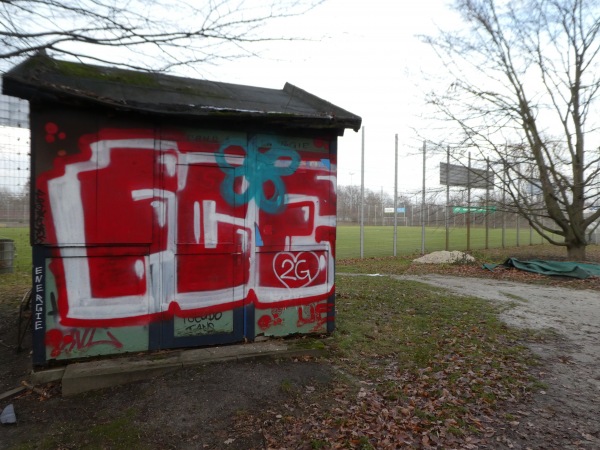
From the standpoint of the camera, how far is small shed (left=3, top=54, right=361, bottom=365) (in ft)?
12.6

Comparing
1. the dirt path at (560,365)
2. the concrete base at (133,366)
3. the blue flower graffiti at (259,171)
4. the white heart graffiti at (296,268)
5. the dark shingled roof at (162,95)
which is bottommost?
the dirt path at (560,365)

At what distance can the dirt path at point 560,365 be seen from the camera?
3.22 metres

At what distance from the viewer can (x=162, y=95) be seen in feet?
14.2

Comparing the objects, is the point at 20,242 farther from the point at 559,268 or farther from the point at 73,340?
the point at 559,268

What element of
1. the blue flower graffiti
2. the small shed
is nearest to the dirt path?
the small shed

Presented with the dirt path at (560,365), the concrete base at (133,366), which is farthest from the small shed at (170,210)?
the dirt path at (560,365)

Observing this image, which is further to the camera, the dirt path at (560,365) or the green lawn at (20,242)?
the green lawn at (20,242)

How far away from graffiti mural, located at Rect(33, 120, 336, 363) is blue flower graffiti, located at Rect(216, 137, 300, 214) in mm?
12

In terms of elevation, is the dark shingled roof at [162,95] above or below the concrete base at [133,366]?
above

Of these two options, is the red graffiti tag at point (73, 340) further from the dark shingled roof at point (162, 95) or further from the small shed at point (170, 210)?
the dark shingled roof at point (162, 95)

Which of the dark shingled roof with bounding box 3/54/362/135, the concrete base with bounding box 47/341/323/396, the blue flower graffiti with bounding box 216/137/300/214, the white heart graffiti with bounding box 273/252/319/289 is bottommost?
the concrete base with bounding box 47/341/323/396

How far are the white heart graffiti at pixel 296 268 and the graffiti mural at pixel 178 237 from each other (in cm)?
1

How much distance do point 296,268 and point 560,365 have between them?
3365 mm

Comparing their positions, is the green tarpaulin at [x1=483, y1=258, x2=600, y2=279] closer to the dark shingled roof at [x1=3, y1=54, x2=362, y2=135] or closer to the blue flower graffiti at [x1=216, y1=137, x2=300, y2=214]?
the dark shingled roof at [x1=3, y1=54, x2=362, y2=135]
